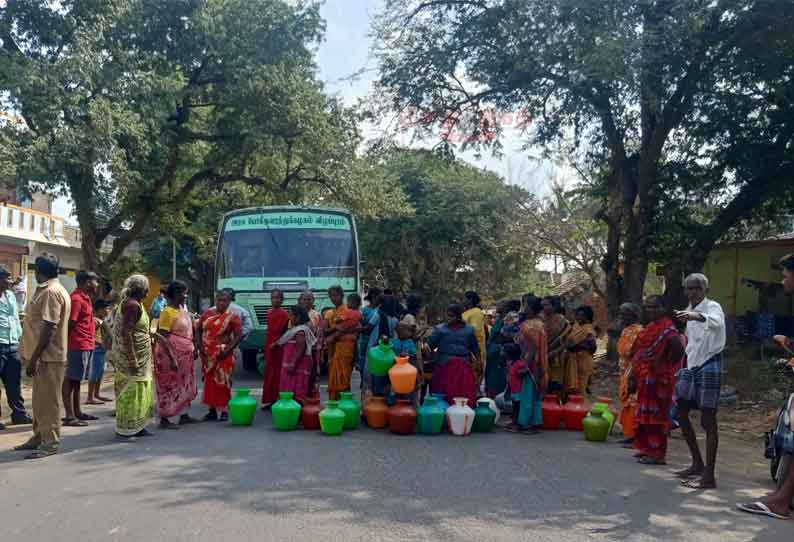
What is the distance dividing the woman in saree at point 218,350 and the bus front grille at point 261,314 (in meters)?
3.59

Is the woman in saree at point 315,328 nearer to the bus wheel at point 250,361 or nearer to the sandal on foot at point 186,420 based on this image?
the sandal on foot at point 186,420

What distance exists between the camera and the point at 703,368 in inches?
238

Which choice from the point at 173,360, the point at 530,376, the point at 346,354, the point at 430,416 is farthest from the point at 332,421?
the point at 530,376

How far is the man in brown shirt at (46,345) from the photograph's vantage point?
20.9ft

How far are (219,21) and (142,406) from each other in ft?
36.2

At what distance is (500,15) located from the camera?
12.1 metres

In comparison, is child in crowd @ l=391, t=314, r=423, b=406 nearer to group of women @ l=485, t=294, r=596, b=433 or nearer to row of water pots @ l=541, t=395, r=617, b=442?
group of women @ l=485, t=294, r=596, b=433

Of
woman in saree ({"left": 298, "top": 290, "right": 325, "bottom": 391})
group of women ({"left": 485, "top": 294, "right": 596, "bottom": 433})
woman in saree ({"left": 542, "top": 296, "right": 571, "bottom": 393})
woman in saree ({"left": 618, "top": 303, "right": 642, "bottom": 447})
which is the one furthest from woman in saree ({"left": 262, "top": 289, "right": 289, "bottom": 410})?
woman in saree ({"left": 618, "top": 303, "right": 642, "bottom": 447})

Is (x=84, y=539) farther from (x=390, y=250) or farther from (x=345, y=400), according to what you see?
(x=390, y=250)

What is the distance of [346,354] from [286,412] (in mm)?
1316

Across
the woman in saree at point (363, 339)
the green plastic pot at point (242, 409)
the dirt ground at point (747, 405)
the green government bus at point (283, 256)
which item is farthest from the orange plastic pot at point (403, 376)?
the green government bus at point (283, 256)

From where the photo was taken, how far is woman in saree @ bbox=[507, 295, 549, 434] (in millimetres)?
8219

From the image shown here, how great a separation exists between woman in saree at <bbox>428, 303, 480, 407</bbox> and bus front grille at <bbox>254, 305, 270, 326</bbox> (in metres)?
4.68

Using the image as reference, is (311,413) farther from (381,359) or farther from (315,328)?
(315,328)
